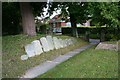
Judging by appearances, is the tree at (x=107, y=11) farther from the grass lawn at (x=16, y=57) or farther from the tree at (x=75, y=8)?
the grass lawn at (x=16, y=57)

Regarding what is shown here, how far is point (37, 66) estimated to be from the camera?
383 inches

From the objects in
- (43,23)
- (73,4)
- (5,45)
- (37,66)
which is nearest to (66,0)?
(73,4)

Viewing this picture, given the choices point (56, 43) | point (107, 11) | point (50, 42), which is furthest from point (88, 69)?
point (107, 11)

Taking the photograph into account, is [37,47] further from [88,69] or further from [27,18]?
[88,69]

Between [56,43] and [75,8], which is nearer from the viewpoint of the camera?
[56,43]

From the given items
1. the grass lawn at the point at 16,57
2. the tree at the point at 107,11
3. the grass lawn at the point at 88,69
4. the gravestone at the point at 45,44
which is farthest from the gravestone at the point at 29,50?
the tree at the point at 107,11

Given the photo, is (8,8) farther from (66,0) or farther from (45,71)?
(45,71)

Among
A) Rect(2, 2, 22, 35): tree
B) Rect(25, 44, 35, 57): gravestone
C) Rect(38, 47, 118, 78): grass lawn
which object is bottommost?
Rect(38, 47, 118, 78): grass lawn

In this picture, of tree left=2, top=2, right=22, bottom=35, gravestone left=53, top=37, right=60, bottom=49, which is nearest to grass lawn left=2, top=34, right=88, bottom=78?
gravestone left=53, top=37, right=60, bottom=49

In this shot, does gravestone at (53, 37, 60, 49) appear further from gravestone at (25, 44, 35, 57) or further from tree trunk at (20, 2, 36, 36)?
gravestone at (25, 44, 35, 57)

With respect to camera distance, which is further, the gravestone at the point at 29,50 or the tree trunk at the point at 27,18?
the tree trunk at the point at 27,18

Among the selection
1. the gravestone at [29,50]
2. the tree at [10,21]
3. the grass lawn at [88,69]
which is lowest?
the grass lawn at [88,69]

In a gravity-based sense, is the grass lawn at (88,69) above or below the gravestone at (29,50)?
below

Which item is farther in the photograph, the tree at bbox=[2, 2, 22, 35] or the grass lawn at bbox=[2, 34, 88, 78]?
the tree at bbox=[2, 2, 22, 35]
